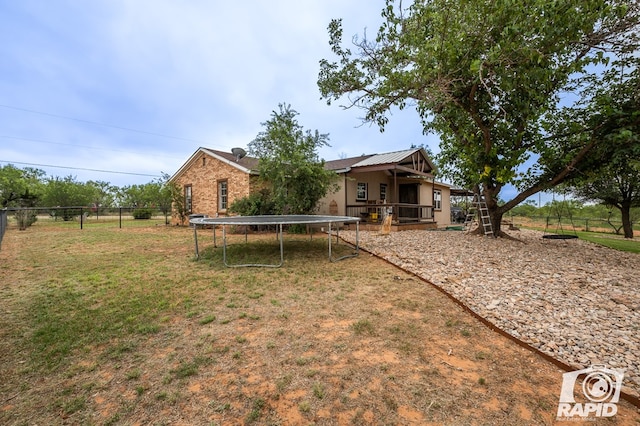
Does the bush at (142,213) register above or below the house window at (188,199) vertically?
below

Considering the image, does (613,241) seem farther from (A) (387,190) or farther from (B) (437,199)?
(A) (387,190)

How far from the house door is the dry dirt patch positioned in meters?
12.1

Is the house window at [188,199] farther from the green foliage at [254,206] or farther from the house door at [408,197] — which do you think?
the house door at [408,197]

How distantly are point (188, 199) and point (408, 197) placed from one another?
1308 cm

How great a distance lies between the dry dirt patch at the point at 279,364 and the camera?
1.91m

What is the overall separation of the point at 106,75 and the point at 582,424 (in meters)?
22.8

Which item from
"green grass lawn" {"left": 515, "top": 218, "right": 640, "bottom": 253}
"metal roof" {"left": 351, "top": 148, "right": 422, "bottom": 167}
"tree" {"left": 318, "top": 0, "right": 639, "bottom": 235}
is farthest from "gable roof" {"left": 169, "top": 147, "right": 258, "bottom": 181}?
"green grass lawn" {"left": 515, "top": 218, "right": 640, "bottom": 253}

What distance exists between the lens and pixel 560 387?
220 centimetres

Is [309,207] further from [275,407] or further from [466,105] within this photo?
[275,407]

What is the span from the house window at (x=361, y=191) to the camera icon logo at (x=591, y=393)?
12.3m

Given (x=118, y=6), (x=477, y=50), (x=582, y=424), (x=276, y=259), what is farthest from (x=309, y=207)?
(x=582, y=424)

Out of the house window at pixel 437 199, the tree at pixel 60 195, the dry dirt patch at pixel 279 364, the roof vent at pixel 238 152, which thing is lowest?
the dry dirt patch at pixel 279 364

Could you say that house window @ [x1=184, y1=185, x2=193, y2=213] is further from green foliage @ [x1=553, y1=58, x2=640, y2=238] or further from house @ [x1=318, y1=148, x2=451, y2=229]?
green foliage @ [x1=553, y1=58, x2=640, y2=238]

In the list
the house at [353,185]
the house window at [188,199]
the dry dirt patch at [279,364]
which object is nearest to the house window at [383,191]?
the house at [353,185]
